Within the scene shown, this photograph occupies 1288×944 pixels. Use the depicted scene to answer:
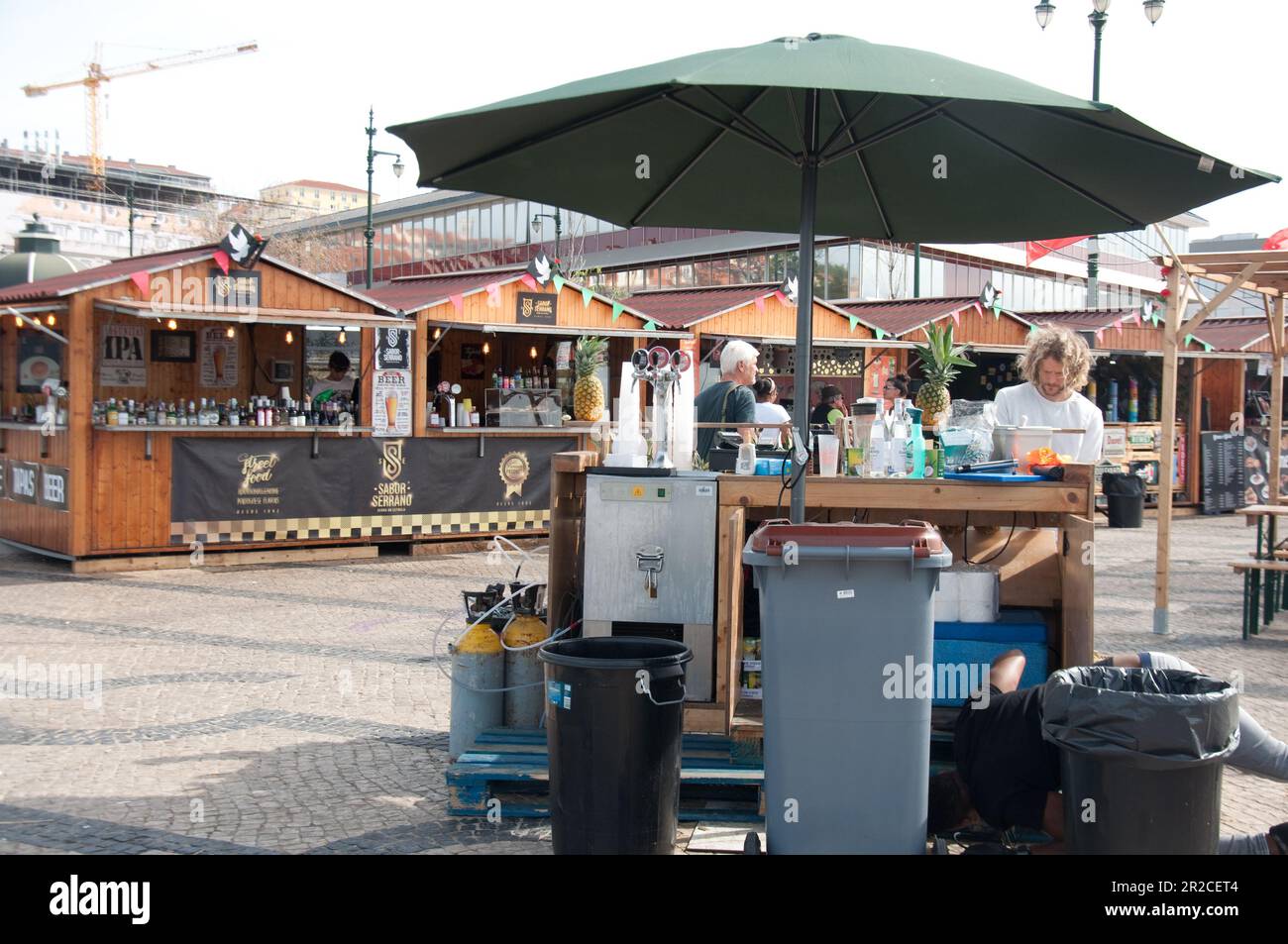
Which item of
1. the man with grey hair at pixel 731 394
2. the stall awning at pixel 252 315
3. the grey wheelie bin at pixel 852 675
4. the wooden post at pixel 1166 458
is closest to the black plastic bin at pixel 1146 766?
the grey wheelie bin at pixel 852 675

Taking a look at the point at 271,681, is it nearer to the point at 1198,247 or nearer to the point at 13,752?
the point at 13,752

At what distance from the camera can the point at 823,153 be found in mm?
4809

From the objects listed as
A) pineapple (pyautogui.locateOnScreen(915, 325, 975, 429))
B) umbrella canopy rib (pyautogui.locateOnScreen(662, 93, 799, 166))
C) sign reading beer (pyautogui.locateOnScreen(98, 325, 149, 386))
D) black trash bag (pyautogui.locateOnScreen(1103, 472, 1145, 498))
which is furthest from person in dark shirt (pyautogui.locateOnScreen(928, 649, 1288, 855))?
black trash bag (pyautogui.locateOnScreen(1103, 472, 1145, 498))

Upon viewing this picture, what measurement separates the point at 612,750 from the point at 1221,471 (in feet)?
60.8

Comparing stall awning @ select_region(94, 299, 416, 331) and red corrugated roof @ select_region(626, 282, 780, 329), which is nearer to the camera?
stall awning @ select_region(94, 299, 416, 331)

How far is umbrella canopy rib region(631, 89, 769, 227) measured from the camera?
16.4ft

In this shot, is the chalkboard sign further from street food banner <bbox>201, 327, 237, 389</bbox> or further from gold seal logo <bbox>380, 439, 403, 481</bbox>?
street food banner <bbox>201, 327, 237, 389</bbox>

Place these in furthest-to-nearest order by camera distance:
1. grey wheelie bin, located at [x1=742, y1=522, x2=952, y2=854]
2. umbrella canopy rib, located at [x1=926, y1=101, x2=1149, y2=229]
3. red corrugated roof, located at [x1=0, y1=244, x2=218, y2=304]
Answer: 1. red corrugated roof, located at [x1=0, y1=244, x2=218, y2=304]
2. umbrella canopy rib, located at [x1=926, y1=101, x2=1149, y2=229]
3. grey wheelie bin, located at [x1=742, y1=522, x2=952, y2=854]

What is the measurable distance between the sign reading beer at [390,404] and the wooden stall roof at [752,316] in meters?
4.59

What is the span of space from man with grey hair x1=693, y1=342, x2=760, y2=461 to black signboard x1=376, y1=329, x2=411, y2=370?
6.11 meters

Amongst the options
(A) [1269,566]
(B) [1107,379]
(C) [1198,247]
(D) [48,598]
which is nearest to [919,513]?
(A) [1269,566]

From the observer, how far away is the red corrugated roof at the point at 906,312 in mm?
19141

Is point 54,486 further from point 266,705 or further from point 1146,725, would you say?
point 1146,725

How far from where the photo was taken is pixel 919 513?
5.53 meters
